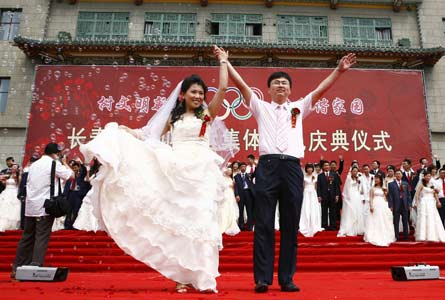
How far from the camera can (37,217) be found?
4688mm

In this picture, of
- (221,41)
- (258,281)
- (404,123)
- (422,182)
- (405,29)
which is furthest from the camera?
(405,29)

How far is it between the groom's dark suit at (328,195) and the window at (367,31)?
8812mm

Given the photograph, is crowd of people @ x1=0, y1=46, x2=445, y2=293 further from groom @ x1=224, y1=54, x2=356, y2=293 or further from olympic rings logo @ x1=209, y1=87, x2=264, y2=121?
olympic rings logo @ x1=209, y1=87, x2=264, y2=121

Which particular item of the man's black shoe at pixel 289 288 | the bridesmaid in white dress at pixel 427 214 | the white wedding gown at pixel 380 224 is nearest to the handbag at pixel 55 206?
the man's black shoe at pixel 289 288

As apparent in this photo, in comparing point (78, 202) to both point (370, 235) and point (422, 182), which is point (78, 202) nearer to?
point (370, 235)

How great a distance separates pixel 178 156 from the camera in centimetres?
314

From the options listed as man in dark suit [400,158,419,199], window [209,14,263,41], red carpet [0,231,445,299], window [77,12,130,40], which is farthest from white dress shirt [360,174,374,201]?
window [77,12,130,40]

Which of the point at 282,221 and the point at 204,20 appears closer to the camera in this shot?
the point at 282,221

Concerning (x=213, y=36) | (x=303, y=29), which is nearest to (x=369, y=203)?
(x=303, y=29)

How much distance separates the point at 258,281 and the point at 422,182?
22.8 ft

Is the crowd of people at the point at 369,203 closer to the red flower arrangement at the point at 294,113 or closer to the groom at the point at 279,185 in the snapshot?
the groom at the point at 279,185

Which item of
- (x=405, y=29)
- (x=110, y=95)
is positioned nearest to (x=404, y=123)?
(x=405, y=29)

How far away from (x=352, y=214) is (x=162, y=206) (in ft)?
21.8

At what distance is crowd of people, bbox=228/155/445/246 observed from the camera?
26.0ft
